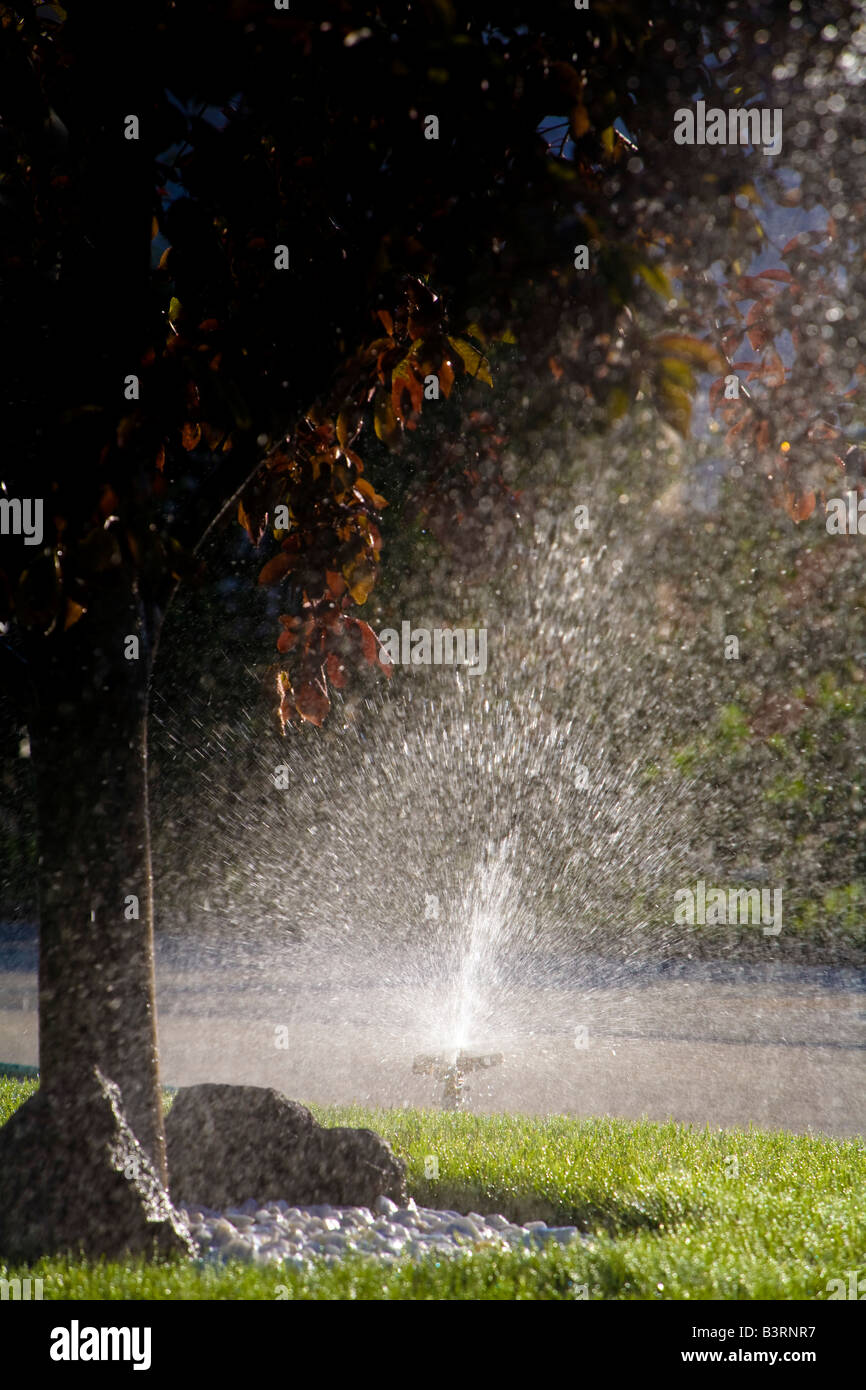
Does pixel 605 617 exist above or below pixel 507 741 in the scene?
above

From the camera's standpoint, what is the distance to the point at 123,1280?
3.18m

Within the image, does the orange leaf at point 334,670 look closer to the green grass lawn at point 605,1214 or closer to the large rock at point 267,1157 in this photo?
the large rock at point 267,1157

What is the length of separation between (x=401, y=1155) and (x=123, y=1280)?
7.44 ft

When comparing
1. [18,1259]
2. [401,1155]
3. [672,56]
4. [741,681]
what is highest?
[672,56]

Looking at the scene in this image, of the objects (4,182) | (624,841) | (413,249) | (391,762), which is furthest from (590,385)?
(624,841)

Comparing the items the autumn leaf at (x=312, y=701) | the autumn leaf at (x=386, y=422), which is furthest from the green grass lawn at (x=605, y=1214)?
the autumn leaf at (x=386, y=422)

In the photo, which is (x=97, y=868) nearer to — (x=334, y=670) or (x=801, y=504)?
(x=334, y=670)

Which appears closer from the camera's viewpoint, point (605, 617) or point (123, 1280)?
point (123, 1280)

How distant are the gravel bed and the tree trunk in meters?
0.44

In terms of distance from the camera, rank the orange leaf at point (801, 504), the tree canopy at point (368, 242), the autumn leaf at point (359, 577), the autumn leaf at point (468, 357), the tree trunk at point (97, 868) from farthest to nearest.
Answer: the autumn leaf at point (359, 577) → the orange leaf at point (801, 504) → the autumn leaf at point (468, 357) → the tree trunk at point (97, 868) → the tree canopy at point (368, 242)

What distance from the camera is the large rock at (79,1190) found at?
3.47m

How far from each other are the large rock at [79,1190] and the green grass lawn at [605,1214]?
11cm
